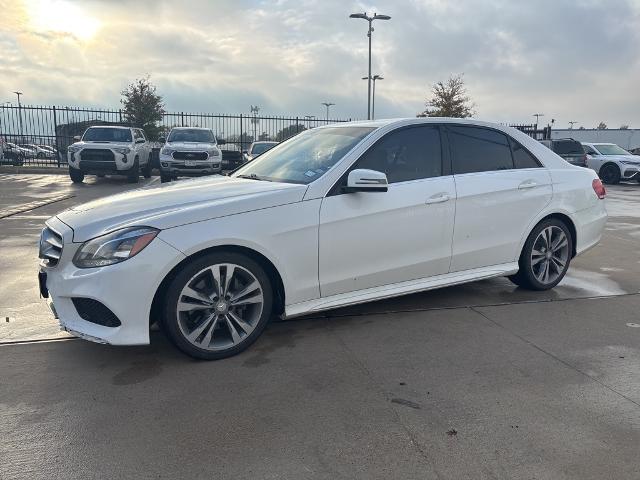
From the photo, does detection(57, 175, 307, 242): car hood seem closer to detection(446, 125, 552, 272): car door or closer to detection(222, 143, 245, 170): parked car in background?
detection(446, 125, 552, 272): car door

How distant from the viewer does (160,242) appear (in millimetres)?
3400

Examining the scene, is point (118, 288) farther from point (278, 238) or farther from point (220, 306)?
point (278, 238)

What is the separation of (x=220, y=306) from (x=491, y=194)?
104 inches

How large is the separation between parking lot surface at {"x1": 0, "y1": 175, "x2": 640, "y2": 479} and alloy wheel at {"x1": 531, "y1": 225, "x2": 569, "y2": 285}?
45 cm

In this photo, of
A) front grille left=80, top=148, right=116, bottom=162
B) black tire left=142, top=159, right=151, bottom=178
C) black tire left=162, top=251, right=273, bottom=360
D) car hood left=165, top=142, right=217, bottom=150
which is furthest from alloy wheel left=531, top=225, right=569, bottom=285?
black tire left=142, top=159, right=151, bottom=178

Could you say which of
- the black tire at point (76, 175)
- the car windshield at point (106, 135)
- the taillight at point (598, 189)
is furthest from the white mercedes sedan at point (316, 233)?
the black tire at point (76, 175)

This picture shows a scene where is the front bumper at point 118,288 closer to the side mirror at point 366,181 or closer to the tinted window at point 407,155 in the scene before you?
the side mirror at point 366,181

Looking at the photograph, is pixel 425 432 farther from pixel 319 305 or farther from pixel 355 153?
pixel 355 153

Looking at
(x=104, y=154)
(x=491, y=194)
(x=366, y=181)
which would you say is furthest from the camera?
(x=104, y=154)

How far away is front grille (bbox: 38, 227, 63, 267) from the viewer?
3.56 m

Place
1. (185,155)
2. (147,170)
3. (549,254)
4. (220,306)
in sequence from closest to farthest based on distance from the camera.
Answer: (220,306)
(549,254)
(185,155)
(147,170)

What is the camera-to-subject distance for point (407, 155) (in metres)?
4.48

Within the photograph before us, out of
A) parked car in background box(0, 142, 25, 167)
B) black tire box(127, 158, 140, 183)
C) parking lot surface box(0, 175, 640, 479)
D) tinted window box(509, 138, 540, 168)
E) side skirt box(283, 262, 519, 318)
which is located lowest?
parking lot surface box(0, 175, 640, 479)

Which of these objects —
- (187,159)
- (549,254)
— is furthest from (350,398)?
(187,159)
